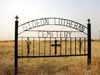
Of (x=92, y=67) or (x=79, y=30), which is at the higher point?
(x=79, y=30)

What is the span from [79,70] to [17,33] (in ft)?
6.10

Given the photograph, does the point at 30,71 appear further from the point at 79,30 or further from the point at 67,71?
the point at 79,30

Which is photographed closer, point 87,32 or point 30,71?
point 30,71

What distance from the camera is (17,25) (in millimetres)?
7109

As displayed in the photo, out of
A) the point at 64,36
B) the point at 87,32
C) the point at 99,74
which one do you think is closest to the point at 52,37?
the point at 64,36

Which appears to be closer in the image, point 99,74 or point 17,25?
point 99,74

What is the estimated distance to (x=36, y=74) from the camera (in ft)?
21.3

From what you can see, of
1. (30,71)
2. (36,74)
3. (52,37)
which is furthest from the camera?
(52,37)

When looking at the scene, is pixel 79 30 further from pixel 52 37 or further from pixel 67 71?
pixel 67 71

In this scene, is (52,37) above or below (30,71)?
above

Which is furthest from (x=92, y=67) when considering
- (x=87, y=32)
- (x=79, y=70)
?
(x=87, y=32)

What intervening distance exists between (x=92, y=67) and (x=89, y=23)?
4.03ft

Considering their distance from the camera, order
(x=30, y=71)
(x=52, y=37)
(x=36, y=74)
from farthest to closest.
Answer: (x=52, y=37) < (x=30, y=71) < (x=36, y=74)

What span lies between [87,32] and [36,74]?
206cm
